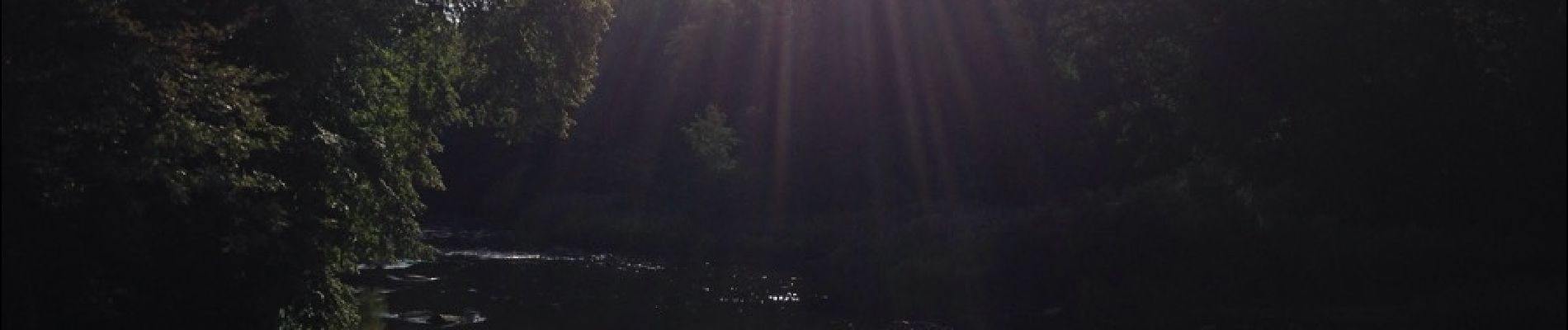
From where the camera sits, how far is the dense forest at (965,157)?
12.8 m

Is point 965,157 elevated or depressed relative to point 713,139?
depressed

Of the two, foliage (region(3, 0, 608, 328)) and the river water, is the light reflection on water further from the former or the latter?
foliage (region(3, 0, 608, 328))

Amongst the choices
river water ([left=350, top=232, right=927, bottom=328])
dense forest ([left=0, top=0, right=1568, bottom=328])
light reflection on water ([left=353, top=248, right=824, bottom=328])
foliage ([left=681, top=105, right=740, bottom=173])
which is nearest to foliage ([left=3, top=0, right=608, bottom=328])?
dense forest ([left=0, top=0, right=1568, bottom=328])

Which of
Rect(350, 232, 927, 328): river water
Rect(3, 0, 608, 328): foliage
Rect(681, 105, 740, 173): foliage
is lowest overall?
Rect(350, 232, 927, 328): river water

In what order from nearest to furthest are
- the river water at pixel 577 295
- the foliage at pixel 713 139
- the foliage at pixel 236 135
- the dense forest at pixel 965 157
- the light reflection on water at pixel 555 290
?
the foliage at pixel 236 135 < the dense forest at pixel 965 157 < the river water at pixel 577 295 < the light reflection on water at pixel 555 290 < the foliage at pixel 713 139

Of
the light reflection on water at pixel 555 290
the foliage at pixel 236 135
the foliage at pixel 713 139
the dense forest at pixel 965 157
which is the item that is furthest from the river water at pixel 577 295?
the foliage at pixel 713 139

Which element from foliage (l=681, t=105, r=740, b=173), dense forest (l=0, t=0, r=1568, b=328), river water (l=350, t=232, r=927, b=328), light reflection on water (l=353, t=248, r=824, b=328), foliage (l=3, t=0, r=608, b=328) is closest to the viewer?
foliage (l=3, t=0, r=608, b=328)

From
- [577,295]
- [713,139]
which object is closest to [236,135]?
[577,295]

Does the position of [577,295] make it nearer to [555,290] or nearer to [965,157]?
[555,290]

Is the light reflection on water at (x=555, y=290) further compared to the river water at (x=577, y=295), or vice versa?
the light reflection on water at (x=555, y=290)

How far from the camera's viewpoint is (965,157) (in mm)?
45375

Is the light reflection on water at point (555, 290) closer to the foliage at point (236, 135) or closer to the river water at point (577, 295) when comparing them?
the river water at point (577, 295)

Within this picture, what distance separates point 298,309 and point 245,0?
3.36m

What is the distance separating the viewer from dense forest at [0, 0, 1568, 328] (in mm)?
12797
